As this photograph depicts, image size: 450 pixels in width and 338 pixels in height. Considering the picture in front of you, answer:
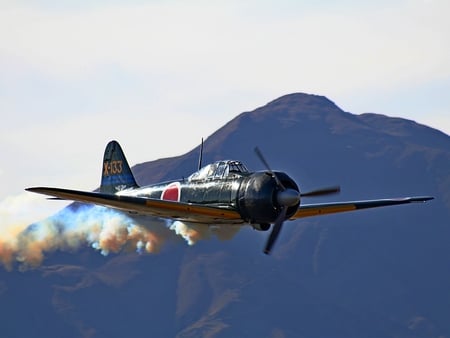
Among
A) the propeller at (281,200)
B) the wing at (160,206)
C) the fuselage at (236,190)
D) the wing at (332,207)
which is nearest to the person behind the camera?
the propeller at (281,200)

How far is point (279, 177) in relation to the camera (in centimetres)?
4153

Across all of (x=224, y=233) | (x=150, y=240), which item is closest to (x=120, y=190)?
(x=150, y=240)

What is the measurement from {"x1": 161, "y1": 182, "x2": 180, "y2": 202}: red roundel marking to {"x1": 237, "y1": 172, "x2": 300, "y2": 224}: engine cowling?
189 inches

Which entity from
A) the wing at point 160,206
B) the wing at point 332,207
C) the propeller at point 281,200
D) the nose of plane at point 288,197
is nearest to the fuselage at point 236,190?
the propeller at point 281,200

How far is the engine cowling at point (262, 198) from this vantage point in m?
41.6

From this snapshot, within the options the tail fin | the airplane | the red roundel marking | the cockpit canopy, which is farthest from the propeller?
the tail fin

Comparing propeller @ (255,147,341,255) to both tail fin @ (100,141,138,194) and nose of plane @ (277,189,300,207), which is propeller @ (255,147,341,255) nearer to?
nose of plane @ (277,189,300,207)

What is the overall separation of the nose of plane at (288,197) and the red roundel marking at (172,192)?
21.7 feet

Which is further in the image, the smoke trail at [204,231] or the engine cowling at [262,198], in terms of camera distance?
the smoke trail at [204,231]

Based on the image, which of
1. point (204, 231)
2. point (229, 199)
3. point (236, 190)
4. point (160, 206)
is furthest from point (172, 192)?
point (236, 190)

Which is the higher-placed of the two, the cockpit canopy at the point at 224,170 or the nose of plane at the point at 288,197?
the cockpit canopy at the point at 224,170

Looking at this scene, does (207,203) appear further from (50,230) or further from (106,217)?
(50,230)

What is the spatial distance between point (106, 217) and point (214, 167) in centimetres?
1497

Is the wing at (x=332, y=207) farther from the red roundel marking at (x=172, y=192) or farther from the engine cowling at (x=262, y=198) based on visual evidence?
the red roundel marking at (x=172, y=192)
